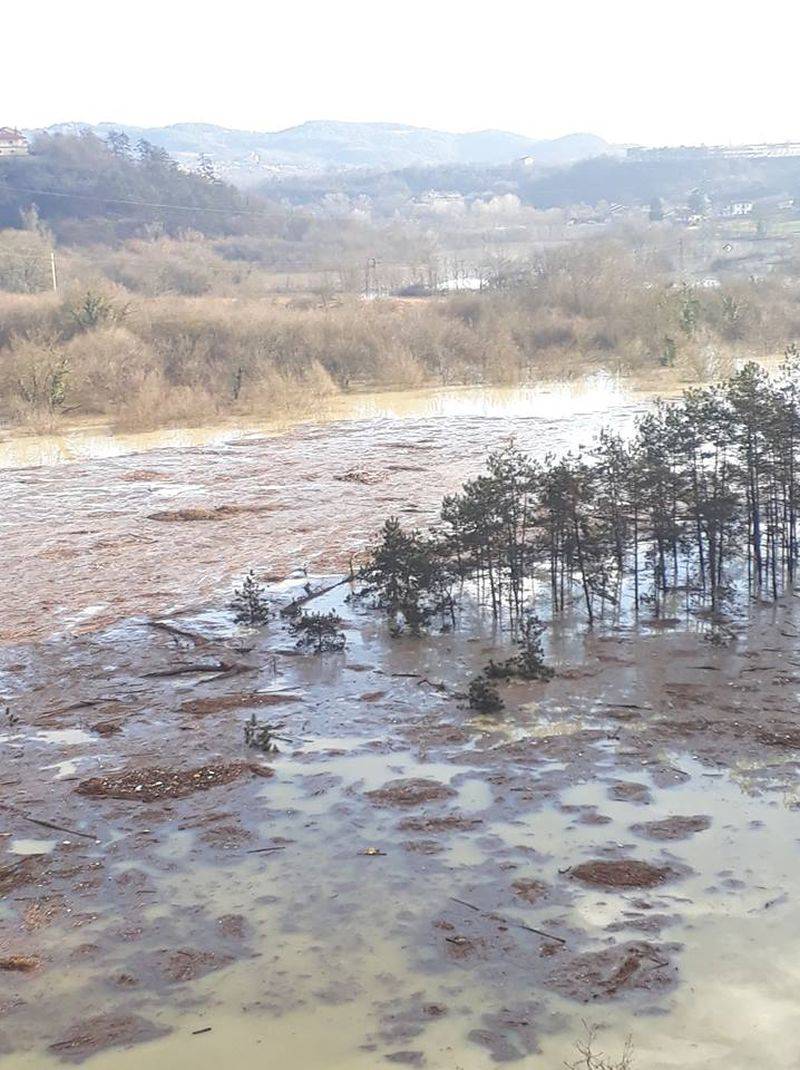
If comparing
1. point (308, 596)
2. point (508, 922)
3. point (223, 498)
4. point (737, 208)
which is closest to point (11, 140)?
point (737, 208)

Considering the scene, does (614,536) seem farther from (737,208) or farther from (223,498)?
(737,208)

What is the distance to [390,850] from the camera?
24.2ft

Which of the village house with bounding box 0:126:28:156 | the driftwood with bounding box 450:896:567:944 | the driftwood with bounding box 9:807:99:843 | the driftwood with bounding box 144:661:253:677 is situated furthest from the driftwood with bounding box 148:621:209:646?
the village house with bounding box 0:126:28:156

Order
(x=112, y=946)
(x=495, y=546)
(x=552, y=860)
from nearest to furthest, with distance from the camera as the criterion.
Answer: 1. (x=112, y=946)
2. (x=552, y=860)
3. (x=495, y=546)

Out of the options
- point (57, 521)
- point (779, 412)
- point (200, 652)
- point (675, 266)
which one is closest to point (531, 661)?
Answer: point (200, 652)

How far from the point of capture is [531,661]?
407 inches

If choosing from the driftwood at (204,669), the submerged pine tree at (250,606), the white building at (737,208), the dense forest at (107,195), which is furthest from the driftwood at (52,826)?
the white building at (737,208)

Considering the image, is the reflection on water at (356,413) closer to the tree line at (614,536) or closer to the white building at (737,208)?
the tree line at (614,536)

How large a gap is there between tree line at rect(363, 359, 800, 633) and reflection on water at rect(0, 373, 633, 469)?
13.3 meters

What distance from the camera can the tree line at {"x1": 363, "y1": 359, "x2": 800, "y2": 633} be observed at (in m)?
12.1

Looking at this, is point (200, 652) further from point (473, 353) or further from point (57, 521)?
point (473, 353)

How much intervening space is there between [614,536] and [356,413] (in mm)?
17893

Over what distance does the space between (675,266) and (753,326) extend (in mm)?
27376

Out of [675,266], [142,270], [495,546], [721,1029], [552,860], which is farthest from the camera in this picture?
[675,266]
